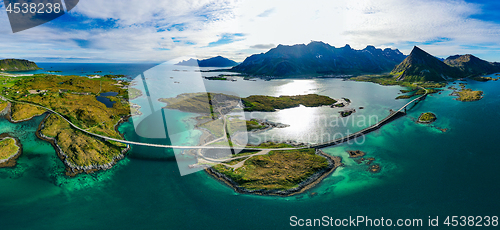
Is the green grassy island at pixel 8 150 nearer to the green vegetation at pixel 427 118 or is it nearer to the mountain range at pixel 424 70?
the green vegetation at pixel 427 118

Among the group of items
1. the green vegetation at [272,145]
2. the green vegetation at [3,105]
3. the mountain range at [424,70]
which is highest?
the mountain range at [424,70]

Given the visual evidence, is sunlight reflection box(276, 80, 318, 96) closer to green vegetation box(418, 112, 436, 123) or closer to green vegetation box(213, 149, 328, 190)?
green vegetation box(418, 112, 436, 123)

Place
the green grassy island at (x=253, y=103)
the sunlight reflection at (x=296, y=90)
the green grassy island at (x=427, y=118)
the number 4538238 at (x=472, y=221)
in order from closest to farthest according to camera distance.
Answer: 1. the number 4538238 at (x=472, y=221)
2. the green grassy island at (x=427, y=118)
3. the green grassy island at (x=253, y=103)
4. the sunlight reflection at (x=296, y=90)

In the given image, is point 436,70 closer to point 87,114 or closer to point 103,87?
point 87,114

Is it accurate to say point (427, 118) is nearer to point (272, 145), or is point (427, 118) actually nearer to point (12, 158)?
point (272, 145)

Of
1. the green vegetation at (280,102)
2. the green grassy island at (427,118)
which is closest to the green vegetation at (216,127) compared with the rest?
the green vegetation at (280,102)

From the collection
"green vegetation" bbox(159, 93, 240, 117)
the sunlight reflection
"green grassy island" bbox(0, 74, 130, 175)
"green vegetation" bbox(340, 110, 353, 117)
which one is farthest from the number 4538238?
the sunlight reflection
